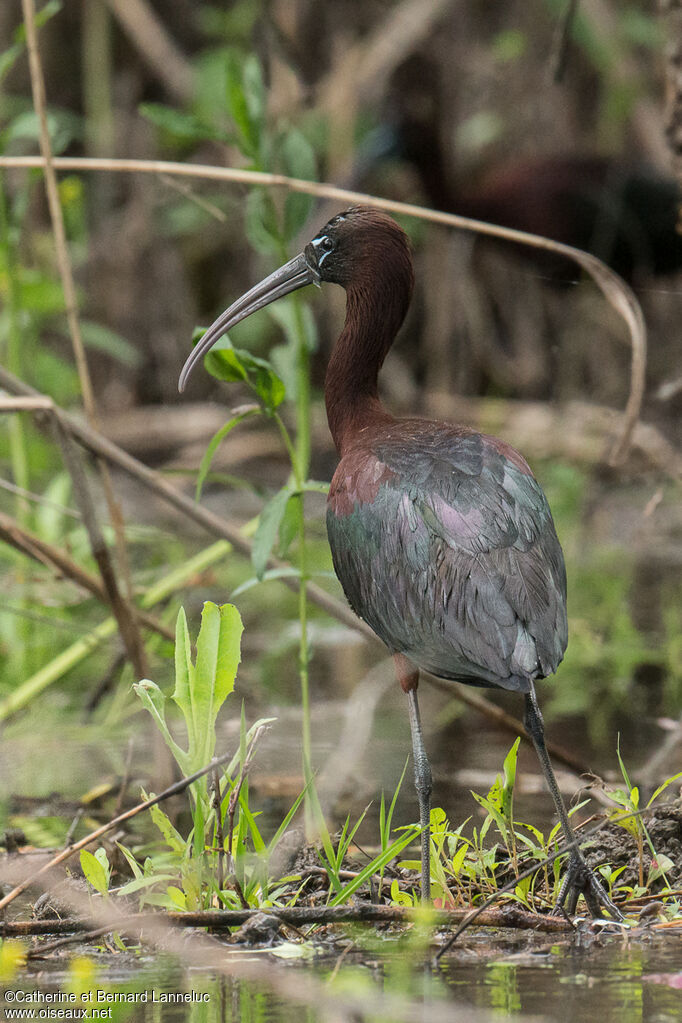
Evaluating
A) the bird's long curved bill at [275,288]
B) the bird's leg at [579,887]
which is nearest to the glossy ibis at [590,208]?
the bird's long curved bill at [275,288]

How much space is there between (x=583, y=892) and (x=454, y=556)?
2.65 ft

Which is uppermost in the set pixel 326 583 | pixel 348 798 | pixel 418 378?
pixel 418 378

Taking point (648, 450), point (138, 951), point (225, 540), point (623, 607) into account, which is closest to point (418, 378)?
point (648, 450)

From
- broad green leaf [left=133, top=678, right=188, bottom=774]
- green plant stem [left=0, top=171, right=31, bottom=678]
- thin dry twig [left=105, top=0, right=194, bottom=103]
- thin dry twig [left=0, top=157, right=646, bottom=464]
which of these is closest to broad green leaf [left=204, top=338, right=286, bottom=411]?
thin dry twig [left=0, top=157, right=646, bottom=464]

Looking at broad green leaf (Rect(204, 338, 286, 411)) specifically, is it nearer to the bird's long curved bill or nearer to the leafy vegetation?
the leafy vegetation

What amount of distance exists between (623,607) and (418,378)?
388cm

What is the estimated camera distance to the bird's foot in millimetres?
3125

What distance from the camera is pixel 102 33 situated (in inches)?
418

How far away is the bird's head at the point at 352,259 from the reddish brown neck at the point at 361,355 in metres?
0.03

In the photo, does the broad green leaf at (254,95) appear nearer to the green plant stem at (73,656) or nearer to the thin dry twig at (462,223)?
the thin dry twig at (462,223)

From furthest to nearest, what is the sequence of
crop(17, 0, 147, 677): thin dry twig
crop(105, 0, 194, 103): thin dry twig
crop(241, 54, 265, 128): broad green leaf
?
crop(105, 0, 194, 103): thin dry twig
crop(17, 0, 147, 677): thin dry twig
crop(241, 54, 265, 128): broad green leaf

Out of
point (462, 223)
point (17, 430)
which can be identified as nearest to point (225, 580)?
point (17, 430)

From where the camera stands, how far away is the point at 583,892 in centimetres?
318

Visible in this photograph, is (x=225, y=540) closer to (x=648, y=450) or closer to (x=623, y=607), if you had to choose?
(x=623, y=607)
